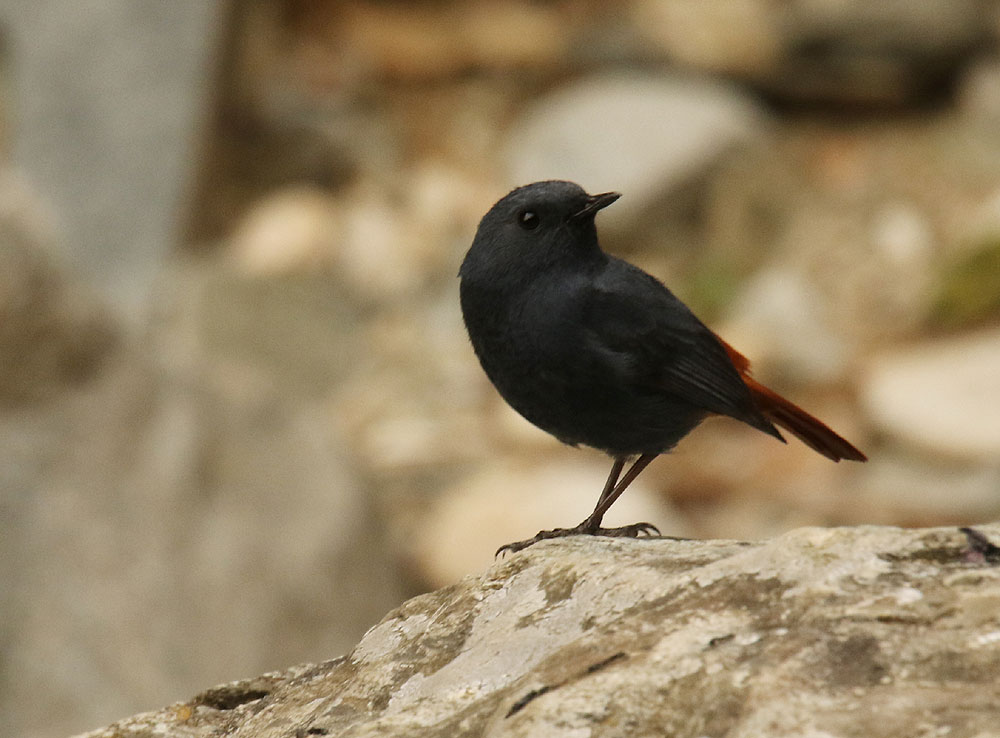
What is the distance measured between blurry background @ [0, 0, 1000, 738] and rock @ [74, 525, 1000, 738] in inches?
118

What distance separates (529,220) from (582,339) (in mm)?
389

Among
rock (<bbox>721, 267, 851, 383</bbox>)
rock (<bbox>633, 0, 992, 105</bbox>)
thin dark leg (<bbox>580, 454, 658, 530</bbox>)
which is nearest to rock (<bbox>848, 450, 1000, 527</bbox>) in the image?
rock (<bbox>721, 267, 851, 383</bbox>)

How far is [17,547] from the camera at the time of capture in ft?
19.2

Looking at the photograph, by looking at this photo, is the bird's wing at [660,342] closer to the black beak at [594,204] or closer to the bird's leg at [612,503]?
the black beak at [594,204]

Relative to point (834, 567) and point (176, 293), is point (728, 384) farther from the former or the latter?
point (176, 293)

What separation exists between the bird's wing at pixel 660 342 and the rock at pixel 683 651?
0.81m

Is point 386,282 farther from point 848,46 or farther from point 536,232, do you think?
point 536,232

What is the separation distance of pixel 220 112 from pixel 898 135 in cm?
649

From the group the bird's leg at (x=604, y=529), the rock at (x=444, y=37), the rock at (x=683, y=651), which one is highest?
the rock at (x=444, y=37)

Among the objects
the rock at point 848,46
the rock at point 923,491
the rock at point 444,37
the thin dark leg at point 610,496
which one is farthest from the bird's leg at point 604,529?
the rock at point 444,37

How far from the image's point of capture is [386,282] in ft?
41.7

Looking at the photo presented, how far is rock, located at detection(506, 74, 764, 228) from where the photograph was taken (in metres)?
12.4

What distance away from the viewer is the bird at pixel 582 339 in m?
3.70

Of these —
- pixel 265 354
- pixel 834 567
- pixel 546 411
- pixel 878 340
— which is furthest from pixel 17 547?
pixel 878 340
